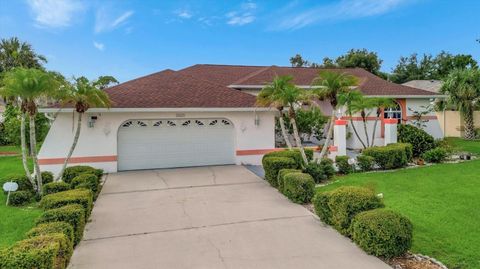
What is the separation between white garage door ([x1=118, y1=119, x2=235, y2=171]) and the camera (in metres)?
13.9

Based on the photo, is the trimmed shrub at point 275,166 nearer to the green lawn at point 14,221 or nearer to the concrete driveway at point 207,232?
the concrete driveway at point 207,232

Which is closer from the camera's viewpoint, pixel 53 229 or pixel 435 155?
pixel 53 229

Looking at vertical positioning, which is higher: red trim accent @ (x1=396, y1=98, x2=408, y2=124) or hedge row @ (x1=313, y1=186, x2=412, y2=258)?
red trim accent @ (x1=396, y1=98, x2=408, y2=124)

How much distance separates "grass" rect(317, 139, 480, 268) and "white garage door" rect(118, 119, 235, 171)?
5828 mm

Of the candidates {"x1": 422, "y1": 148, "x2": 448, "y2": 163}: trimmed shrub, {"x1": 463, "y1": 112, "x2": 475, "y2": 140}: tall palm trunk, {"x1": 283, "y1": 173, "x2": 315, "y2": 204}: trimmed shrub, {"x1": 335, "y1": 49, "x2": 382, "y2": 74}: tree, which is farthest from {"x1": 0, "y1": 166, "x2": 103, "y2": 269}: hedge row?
{"x1": 335, "y1": 49, "x2": 382, "y2": 74}: tree

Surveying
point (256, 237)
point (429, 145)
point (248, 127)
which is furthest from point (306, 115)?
point (256, 237)

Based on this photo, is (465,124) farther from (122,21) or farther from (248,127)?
(122,21)

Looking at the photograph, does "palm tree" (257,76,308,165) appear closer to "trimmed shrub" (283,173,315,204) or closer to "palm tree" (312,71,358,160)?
"palm tree" (312,71,358,160)

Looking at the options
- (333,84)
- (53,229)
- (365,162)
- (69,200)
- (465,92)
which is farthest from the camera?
Result: (465,92)

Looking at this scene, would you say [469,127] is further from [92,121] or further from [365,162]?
[92,121]

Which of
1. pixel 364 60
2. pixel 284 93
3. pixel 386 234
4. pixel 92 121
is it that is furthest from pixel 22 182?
pixel 364 60

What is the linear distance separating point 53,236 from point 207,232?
2.90 metres

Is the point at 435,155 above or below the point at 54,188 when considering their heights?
above

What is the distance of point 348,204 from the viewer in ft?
21.1
